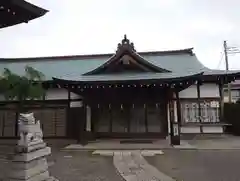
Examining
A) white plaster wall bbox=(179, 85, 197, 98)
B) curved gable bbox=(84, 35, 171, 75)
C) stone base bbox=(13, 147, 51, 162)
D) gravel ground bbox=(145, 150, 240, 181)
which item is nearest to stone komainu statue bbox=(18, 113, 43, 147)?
stone base bbox=(13, 147, 51, 162)

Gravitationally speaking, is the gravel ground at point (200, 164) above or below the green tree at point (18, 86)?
below

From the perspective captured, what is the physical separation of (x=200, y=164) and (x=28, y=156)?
609 cm

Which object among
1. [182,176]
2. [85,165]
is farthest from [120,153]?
[182,176]

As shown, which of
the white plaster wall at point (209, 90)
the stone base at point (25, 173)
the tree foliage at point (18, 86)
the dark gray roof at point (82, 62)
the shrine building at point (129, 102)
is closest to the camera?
the stone base at point (25, 173)

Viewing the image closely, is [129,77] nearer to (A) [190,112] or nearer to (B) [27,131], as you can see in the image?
(A) [190,112]

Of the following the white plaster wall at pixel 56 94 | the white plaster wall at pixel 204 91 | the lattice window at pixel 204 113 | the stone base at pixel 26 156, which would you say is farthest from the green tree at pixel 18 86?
the lattice window at pixel 204 113

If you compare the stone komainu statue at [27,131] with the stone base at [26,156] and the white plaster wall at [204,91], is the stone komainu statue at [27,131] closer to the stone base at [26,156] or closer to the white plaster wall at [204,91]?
the stone base at [26,156]

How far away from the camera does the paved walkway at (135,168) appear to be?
24.0 feet

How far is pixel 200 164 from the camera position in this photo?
30.2 ft

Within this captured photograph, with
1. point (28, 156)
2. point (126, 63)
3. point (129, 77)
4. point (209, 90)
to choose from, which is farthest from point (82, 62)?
point (28, 156)

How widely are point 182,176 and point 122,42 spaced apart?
31.5 feet

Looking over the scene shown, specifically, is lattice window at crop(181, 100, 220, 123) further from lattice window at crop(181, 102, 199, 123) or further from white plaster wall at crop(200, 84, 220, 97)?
white plaster wall at crop(200, 84, 220, 97)

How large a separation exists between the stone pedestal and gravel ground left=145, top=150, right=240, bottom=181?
12.2 feet

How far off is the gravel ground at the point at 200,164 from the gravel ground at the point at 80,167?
1.69m
